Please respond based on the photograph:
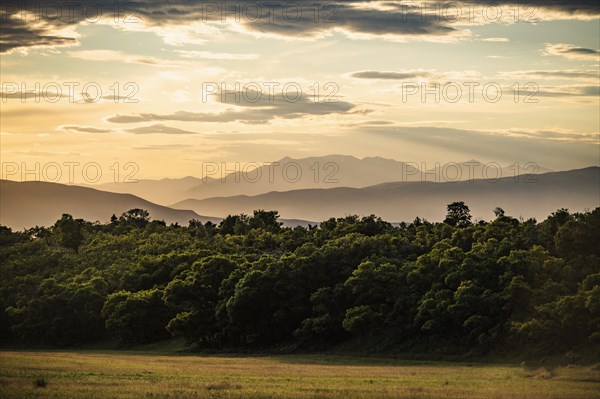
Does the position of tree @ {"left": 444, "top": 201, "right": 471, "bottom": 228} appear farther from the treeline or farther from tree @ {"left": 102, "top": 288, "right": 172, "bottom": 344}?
tree @ {"left": 102, "top": 288, "right": 172, "bottom": 344}

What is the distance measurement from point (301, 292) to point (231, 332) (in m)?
9.96

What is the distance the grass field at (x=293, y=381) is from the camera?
48.1m

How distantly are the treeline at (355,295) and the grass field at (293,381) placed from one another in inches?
479

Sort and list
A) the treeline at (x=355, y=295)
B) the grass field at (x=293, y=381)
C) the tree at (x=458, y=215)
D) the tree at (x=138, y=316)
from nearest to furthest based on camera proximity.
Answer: the grass field at (x=293, y=381) < the treeline at (x=355, y=295) < the tree at (x=138, y=316) < the tree at (x=458, y=215)

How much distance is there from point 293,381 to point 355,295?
161ft

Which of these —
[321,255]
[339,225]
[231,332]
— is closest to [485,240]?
[321,255]

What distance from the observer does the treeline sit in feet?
284

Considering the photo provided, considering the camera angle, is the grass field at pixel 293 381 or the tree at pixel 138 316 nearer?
the grass field at pixel 293 381

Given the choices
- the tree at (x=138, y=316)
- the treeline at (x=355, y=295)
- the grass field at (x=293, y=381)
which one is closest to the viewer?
the grass field at (x=293, y=381)

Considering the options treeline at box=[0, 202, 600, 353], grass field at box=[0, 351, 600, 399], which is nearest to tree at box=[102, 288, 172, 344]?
treeline at box=[0, 202, 600, 353]

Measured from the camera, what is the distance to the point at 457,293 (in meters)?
91.8

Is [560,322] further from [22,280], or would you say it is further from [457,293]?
[22,280]

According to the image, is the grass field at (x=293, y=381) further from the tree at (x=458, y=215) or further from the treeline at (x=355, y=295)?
the tree at (x=458, y=215)

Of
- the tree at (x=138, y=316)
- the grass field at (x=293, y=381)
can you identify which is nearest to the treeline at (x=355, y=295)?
the tree at (x=138, y=316)
